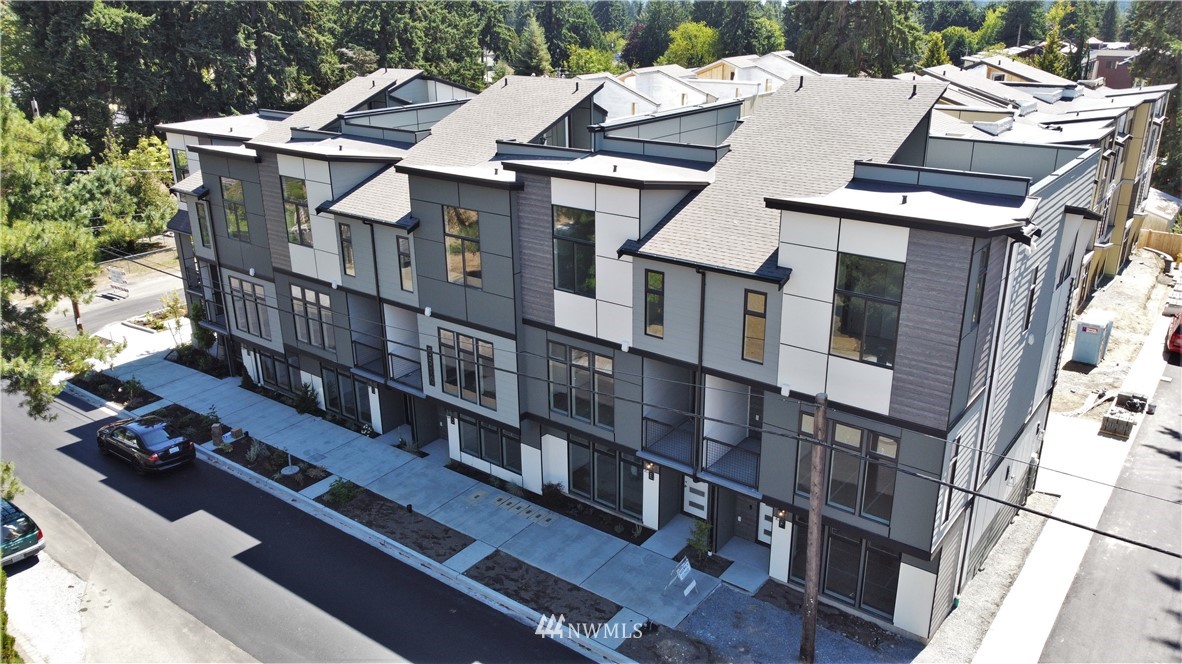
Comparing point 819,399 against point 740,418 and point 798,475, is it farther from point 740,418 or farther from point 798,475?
point 740,418

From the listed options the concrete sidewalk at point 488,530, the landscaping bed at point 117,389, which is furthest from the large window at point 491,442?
the landscaping bed at point 117,389

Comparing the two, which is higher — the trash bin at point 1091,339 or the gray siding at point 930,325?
the gray siding at point 930,325

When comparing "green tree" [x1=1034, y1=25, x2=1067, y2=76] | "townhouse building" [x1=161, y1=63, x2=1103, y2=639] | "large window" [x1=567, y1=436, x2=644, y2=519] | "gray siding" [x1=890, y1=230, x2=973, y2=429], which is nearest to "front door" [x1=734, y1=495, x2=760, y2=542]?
"townhouse building" [x1=161, y1=63, x2=1103, y2=639]

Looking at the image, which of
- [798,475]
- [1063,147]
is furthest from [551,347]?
[1063,147]

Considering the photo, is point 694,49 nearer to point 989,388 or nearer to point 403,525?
point 403,525

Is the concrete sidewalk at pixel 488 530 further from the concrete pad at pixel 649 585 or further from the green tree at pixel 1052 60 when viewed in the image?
the green tree at pixel 1052 60

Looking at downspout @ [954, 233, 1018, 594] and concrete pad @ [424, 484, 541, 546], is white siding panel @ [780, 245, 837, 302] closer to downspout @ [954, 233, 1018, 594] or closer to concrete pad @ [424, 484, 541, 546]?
downspout @ [954, 233, 1018, 594]
